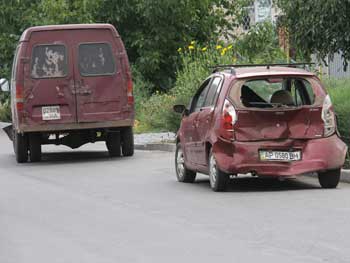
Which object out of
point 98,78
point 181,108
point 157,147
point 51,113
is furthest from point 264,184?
point 157,147

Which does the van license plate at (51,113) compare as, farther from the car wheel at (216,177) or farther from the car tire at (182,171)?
the car wheel at (216,177)

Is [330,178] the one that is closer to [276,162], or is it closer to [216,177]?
[276,162]

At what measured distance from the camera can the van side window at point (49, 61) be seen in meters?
21.4

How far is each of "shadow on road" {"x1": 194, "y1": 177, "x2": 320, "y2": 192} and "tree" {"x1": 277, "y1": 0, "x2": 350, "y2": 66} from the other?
14.7 ft

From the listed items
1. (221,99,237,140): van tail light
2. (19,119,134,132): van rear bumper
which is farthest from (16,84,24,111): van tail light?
(221,99,237,140): van tail light

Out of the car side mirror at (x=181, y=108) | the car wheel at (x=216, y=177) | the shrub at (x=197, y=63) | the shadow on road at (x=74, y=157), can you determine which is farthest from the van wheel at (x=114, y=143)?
the car wheel at (x=216, y=177)

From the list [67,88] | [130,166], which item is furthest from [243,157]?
[67,88]

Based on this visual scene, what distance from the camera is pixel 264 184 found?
15773mm

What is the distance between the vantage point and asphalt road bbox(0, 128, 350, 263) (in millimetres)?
9492

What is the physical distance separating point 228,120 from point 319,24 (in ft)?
20.4

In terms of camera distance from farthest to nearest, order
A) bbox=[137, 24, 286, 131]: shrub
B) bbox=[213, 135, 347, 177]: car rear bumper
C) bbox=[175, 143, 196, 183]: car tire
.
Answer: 1. bbox=[137, 24, 286, 131]: shrub
2. bbox=[175, 143, 196, 183]: car tire
3. bbox=[213, 135, 347, 177]: car rear bumper

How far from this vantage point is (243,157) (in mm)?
14328

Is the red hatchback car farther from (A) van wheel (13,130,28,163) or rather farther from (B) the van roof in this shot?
(A) van wheel (13,130,28,163)

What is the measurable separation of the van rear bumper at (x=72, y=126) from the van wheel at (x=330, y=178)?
756 centimetres
